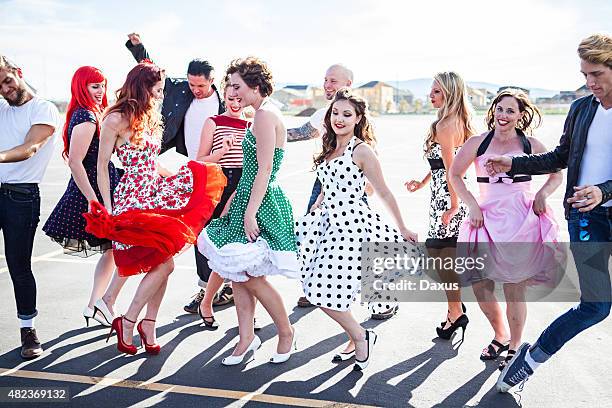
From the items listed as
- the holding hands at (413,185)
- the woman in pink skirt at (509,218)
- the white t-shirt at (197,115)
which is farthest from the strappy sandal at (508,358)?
the white t-shirt at (197,115)

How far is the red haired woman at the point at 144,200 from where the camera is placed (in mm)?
4605

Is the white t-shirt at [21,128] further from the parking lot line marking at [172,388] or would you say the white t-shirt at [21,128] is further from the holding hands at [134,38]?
the holding hands at [134,38]

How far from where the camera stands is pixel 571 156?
390 centimetres

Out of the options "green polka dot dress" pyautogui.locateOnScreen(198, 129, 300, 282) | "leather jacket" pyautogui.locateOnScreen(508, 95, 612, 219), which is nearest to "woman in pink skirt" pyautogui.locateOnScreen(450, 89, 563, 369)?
"leather jacket" pyautogui.locateOnScreen(508, 95, 612, 219)

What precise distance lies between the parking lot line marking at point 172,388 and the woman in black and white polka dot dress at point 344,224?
0.64 metres

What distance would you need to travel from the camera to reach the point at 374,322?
559 centimetres

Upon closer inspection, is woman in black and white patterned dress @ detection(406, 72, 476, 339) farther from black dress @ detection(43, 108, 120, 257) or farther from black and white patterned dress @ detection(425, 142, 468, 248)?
black dress @ detection(43, 108, 120, 257)

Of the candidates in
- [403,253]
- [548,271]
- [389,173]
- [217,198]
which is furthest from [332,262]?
[389,173]

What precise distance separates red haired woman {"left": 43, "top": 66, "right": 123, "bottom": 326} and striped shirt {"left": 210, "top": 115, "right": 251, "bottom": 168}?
0.84 meters

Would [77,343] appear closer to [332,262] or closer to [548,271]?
[332,262]

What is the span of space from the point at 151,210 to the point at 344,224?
54.3 inches

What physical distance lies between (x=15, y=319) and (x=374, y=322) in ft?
9.76

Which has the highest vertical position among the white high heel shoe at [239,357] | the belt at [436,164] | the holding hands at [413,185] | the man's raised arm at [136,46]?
the man's raised arm at [136,46]

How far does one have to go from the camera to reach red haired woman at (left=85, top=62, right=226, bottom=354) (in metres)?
4.61
